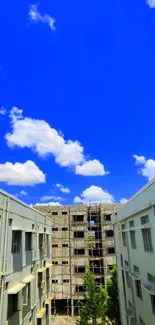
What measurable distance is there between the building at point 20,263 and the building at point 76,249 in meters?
18.7

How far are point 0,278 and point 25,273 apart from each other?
12.2 ft

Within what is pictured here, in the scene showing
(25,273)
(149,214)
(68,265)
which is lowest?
(68,265)

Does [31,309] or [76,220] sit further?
[76,220]

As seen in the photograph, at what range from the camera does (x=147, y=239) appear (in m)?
9.98

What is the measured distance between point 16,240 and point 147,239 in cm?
530

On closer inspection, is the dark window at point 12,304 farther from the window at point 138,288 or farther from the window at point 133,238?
the window at point 133,238

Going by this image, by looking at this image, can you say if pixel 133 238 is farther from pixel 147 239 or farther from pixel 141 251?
pixel 147 239

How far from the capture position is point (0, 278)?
27.5ft

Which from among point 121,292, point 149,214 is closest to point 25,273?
point 149,214

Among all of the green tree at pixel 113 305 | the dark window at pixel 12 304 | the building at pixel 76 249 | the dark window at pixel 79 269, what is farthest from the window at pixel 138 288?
the dark window at pixel 79 269

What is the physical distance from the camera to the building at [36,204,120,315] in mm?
33406

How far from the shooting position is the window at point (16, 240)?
34.7 ft

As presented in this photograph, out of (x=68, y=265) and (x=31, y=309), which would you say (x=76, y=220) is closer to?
(x=68, y=265)

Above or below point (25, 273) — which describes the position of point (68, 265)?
below
